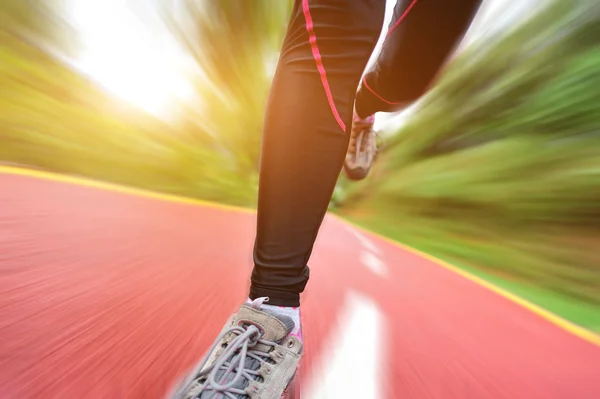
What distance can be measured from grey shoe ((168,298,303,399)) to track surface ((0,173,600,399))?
2.7 inches

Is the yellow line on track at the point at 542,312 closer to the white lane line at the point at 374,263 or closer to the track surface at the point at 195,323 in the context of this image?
the track surface at the point at 195,323

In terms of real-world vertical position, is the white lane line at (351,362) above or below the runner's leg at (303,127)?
below

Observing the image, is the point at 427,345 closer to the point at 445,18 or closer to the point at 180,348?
the point at 180,348

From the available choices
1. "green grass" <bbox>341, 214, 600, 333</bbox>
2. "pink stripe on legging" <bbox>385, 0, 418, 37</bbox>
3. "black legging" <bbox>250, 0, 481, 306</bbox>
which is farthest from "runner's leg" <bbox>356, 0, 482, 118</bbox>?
"green grass" <bbox>341, 214, 600, 333</bbox>

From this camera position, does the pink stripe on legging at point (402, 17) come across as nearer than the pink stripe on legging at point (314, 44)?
No

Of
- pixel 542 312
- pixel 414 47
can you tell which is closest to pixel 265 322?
pixel 414 47

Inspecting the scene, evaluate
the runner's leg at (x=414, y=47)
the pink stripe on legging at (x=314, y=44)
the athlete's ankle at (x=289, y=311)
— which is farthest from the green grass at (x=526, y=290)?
the pink stripe on legging at (x=314, y=44)

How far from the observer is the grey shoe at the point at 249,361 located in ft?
1.86

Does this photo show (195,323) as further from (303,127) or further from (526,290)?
(526,290)

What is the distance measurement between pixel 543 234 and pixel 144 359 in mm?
2293

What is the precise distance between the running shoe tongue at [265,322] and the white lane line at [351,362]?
107mm

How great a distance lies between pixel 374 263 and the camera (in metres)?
1.72

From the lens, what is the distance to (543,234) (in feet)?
7.27

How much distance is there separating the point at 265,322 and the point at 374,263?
1142 millimetres
